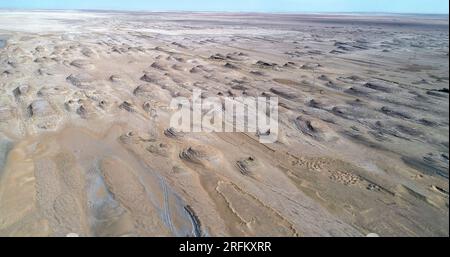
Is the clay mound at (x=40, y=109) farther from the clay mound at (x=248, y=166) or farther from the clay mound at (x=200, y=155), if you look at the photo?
the clay mound at (x=248, y=166)

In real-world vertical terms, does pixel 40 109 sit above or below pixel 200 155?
above

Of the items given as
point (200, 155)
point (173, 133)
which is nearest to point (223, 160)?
point (200, 155)

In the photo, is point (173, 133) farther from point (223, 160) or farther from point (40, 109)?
point (40, 109)

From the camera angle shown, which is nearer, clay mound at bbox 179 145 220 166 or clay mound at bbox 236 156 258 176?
clay mound at bbox 236 156 258 176

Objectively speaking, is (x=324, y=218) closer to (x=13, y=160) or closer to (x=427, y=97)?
(x=13, y=160)

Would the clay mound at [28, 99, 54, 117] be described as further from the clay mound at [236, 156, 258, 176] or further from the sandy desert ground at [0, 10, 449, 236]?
the clay mound at [236, 156, 258, 176]

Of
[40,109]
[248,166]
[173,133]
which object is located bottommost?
[248,166]

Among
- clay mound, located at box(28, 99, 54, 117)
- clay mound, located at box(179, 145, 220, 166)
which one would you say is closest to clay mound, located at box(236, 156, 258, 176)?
clay mound, located at box(179, 145, 220, 166)

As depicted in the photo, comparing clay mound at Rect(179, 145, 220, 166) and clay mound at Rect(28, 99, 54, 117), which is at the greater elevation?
clay mound at Rect(28, 99, 54, 117)

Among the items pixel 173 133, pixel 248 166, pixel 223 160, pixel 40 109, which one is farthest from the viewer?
pixel 40 109

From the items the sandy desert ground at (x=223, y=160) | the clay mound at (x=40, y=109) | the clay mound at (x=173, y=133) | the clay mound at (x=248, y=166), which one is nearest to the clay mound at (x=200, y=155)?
the sandy desert ground at (x=223, y=160)

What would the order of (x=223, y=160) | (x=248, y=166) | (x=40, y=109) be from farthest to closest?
(x=40, y=109), (x=223, y=160), (x=248, y=166)
